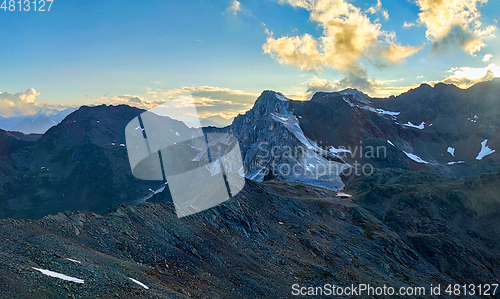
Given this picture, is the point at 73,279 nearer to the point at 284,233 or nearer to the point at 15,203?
the point at 284,233

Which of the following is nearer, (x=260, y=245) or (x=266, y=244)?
(x=260, y=245)

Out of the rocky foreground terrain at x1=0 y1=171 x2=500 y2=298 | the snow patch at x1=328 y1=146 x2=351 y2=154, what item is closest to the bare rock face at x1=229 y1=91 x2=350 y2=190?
the snow patch at x1=328 y1=146 x2=351 y2=154

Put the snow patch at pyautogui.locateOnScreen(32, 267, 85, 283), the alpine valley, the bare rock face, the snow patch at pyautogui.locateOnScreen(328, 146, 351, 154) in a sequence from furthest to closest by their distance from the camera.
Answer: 1. the snow patch at pyautogui.locateOnScreen(328, 146, 351, 154)
2. the bare rock face
3. the alpine valley
4. the snow patch at pyautogui.locateOnScreen(32, 267, 85, 283)

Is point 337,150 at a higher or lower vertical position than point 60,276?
higher

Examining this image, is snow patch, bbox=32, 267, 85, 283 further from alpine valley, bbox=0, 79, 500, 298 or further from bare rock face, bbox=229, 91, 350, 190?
bare rock face, bbox=229, 91, 350, 190

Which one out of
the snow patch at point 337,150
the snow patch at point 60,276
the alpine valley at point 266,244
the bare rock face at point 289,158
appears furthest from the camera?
the snow patch at point 337,150

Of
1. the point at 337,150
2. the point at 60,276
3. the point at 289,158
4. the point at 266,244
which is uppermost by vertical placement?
the point at 337,150

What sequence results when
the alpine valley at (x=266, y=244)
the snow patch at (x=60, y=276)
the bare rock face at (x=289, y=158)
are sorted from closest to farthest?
the snow patch at (x=60, y=276)
the alpine valley at (x=266, y=244)
the bare rock face at (x=289, y=158)

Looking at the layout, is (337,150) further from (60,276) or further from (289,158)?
(60,276)

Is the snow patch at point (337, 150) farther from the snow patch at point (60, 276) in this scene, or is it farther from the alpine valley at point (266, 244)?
the snow patch at point (60, 276)

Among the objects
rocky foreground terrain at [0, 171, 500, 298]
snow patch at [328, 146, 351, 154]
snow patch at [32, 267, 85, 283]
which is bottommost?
rocky foreground terrain at [0, 171, 500, 298]

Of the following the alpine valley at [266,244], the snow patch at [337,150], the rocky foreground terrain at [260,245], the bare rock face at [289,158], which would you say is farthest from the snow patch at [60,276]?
the snow patch at [337,150]

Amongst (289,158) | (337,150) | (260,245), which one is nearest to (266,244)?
(260,245)
